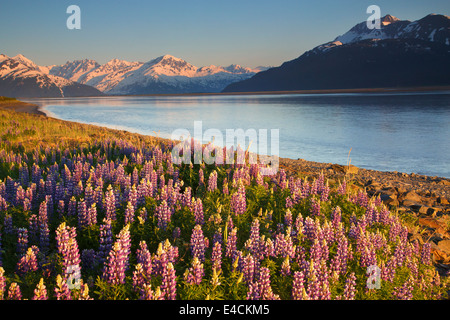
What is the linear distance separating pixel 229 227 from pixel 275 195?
2221 millimetres

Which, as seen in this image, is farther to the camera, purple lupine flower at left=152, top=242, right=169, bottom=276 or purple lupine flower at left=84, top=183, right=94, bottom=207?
purple lupine flower at left=84, top=183, right=94, bottom=207

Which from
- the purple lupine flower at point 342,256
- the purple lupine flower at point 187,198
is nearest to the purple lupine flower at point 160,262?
the purple lupine flower at point 187,198

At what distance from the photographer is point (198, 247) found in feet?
14.8

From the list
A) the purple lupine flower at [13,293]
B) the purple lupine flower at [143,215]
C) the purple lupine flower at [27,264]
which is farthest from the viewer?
the purple lupine flower at [143,215]

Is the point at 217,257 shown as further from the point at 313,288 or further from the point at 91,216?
the point at 91,216

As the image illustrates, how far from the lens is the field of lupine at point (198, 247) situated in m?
3.82

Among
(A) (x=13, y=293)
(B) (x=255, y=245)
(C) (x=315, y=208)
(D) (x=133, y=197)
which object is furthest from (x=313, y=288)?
(D) (x=133, y=197)

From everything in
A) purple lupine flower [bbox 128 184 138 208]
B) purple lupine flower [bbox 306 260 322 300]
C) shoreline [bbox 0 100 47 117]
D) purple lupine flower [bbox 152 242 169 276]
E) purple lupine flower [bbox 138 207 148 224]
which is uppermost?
shoreline [bbox 0 100 47 117]

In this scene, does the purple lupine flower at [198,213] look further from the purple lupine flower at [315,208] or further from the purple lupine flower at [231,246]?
the purple lupine flower at [315,208]

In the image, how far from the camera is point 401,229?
6148mm

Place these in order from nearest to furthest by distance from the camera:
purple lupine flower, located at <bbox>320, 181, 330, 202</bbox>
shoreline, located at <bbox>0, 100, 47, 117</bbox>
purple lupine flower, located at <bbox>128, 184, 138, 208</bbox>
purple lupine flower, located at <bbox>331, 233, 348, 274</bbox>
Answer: purple lupine flower, located at <bbox>331, 233, 348, 274</bbox> → purple lupine flower, located at <bbox>128, 184, 138, 208</bbox> → purple lupine flower, located at <bbox>320, 181, 330, 202</bbox> → shoreline, located at <bbox>0, 100, 47, 117</bbox>

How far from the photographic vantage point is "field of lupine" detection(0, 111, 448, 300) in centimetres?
382

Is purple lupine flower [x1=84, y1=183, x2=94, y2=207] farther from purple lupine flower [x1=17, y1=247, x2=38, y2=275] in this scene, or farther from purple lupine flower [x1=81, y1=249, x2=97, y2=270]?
purple lupine flower [x1=17, y1=247, x2=38, y2=275]

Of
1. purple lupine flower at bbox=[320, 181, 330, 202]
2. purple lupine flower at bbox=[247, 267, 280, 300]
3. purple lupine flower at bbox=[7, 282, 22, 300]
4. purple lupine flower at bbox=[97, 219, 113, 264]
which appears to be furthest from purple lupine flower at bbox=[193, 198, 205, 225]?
purple lupine flower at bbox=[320, 181, 330, 202]
